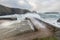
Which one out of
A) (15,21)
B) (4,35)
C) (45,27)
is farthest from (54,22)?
(4,35)

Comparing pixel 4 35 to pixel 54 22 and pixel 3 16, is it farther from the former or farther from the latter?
pixel 54 22

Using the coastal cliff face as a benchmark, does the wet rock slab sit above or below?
below

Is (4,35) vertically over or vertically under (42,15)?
under

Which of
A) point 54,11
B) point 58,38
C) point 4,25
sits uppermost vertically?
point 54,11

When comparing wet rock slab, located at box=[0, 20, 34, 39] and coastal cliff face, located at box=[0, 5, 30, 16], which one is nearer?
wet rock slab, located at box=[0, 20, 34, 39]

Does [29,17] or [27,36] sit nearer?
[27,36]

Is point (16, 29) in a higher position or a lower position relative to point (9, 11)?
lower

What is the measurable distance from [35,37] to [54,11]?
307 millimetres

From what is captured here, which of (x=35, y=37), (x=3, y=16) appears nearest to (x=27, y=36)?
(x=35, y=37)

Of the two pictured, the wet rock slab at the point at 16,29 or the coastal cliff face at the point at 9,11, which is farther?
the coastal cliff face at the point at 9,11

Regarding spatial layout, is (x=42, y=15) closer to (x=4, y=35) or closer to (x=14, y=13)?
(x=14, y=13)

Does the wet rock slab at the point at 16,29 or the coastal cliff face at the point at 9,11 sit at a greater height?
the coastal cliff face at the point at 9,11

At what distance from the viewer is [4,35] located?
0.94 meters

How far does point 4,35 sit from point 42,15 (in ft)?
1.31
